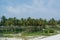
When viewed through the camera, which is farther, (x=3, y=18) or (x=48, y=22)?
(x=48, y=22)

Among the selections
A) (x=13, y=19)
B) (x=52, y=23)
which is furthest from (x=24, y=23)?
(x=52, y=23)

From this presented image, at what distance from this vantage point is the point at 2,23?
184 ft

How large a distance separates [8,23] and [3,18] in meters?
5.92

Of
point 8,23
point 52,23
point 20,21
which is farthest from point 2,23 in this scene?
point 52,23

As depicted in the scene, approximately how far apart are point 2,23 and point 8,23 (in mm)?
2076

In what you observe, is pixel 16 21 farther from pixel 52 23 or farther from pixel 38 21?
pixel 52 23

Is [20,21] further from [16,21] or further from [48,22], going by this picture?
[48,22]

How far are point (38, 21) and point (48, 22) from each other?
31.2 feet

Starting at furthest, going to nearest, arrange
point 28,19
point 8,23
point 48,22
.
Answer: point 48,22
point 28,19
point 8,23

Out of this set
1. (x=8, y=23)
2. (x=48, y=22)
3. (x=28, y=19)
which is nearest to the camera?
(x=8, y=23)

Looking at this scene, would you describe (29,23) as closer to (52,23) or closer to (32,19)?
(32,19)

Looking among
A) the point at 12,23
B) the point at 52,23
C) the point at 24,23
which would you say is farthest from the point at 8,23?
the point at 52,23

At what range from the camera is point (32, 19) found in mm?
58875

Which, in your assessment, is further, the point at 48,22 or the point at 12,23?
the point at 48,22
